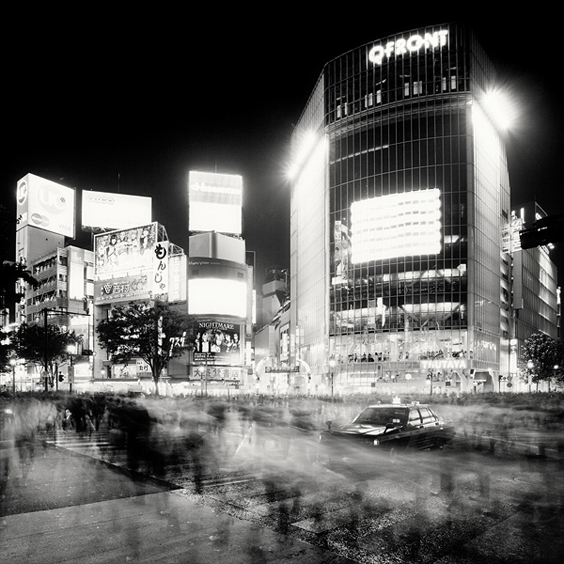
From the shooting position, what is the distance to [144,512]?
939 cm

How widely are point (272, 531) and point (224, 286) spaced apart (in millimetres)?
83106

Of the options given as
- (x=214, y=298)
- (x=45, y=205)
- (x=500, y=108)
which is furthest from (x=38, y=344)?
(x=500, y=108)

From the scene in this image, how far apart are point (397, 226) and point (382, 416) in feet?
238

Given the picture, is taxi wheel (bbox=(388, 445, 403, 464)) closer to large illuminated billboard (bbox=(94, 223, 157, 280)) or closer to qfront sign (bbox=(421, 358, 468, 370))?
qfront sign (bbox=(421, 358, 468, 370))

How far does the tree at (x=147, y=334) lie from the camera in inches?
2409

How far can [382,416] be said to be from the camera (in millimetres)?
15148

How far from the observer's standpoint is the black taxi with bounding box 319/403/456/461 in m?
14.0

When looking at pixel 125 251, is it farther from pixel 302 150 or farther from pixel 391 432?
pixel 391 432

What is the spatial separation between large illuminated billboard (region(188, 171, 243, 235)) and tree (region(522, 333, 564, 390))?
48846mm

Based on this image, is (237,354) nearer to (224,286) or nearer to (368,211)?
(224,286)

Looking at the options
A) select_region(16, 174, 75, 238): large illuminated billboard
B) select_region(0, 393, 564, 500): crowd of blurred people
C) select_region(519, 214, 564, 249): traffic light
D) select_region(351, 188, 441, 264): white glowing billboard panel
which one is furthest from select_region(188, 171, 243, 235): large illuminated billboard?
select_region(519, 214, 564, 249): traffic light

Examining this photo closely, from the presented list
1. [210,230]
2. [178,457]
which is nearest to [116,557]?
[178,457]

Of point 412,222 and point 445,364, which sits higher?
point 412,222

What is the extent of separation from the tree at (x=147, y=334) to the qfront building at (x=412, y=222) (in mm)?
24949
